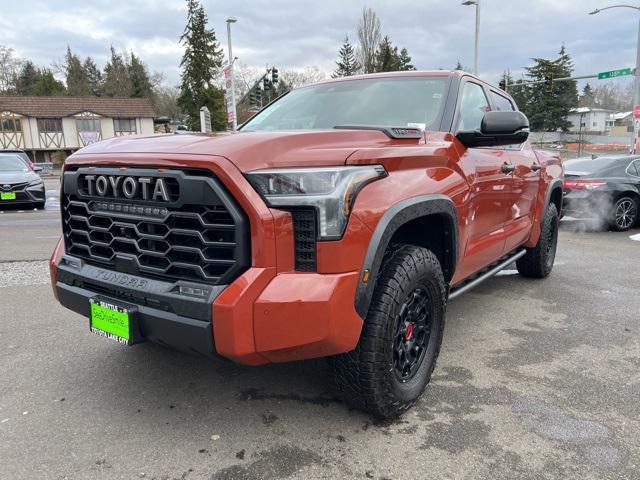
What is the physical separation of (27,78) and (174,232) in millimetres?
84653

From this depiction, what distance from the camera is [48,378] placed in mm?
3273

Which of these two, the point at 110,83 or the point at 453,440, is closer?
the point at 453,440

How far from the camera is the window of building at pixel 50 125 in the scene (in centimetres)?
4769

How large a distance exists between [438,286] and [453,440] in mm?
794

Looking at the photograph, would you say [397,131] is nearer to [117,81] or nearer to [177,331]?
[177,331]

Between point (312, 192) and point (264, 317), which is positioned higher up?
point (312, 192)

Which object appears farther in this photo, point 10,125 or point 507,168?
point 10,125

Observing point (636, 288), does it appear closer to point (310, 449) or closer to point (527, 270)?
point (527, 270)

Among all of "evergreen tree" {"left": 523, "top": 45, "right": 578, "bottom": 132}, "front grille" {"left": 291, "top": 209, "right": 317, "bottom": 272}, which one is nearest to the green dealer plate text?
"front grille" {"left": 291, "top": 209, "right": 317, "bottom": 272}

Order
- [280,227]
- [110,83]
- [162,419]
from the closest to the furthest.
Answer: [280,227]
[162,419]
[110,83]

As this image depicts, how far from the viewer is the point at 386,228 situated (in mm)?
2385

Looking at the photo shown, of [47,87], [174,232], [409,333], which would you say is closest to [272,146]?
[174,232]

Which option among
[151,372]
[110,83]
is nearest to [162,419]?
[151,372]

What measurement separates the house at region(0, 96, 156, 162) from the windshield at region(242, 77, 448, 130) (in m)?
47.6
